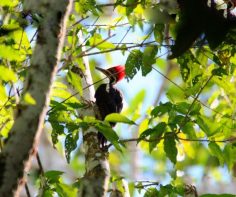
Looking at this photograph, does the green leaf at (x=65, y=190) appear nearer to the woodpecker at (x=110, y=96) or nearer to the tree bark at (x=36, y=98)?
the tree bark at (x=36, y=98)

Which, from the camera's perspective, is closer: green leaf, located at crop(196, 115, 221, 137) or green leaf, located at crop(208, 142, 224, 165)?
green leaf, located at crop(196, 115, 221, 137)

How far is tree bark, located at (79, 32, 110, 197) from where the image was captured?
6.65 feet

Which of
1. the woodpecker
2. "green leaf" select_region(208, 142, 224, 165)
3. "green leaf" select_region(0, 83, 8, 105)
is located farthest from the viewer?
the woodpecker

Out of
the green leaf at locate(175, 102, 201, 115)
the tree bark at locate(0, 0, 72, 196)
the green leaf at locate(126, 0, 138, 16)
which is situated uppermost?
the green leaf at locate(126, 0, 138, 16)

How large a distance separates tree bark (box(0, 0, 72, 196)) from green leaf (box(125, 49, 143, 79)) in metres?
0.81

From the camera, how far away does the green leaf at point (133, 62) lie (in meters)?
2.49

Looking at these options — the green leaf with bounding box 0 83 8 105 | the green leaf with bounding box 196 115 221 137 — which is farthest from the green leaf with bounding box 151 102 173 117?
the green leaf with bounding box 0 83 8 105

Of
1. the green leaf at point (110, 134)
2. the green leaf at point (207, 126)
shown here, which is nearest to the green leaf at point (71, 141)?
the green leaf at point (110, 134)

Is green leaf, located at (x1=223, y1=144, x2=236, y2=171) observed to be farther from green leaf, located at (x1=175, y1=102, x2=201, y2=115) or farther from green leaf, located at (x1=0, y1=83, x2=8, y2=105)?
green leaf, located at (x1=0, y1=83, x2=8, y2=105)

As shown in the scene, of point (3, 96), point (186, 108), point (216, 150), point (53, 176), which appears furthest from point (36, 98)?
point (216, 150)

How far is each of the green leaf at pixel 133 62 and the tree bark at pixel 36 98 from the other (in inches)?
31.9

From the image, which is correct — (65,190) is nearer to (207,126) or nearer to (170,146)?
(170,146)

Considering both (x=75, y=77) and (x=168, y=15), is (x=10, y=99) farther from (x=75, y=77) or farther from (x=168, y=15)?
(x=168, y=15)

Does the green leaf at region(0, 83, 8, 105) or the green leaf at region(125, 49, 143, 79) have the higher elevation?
the green leaf at region(125, 49, 143, 79)
